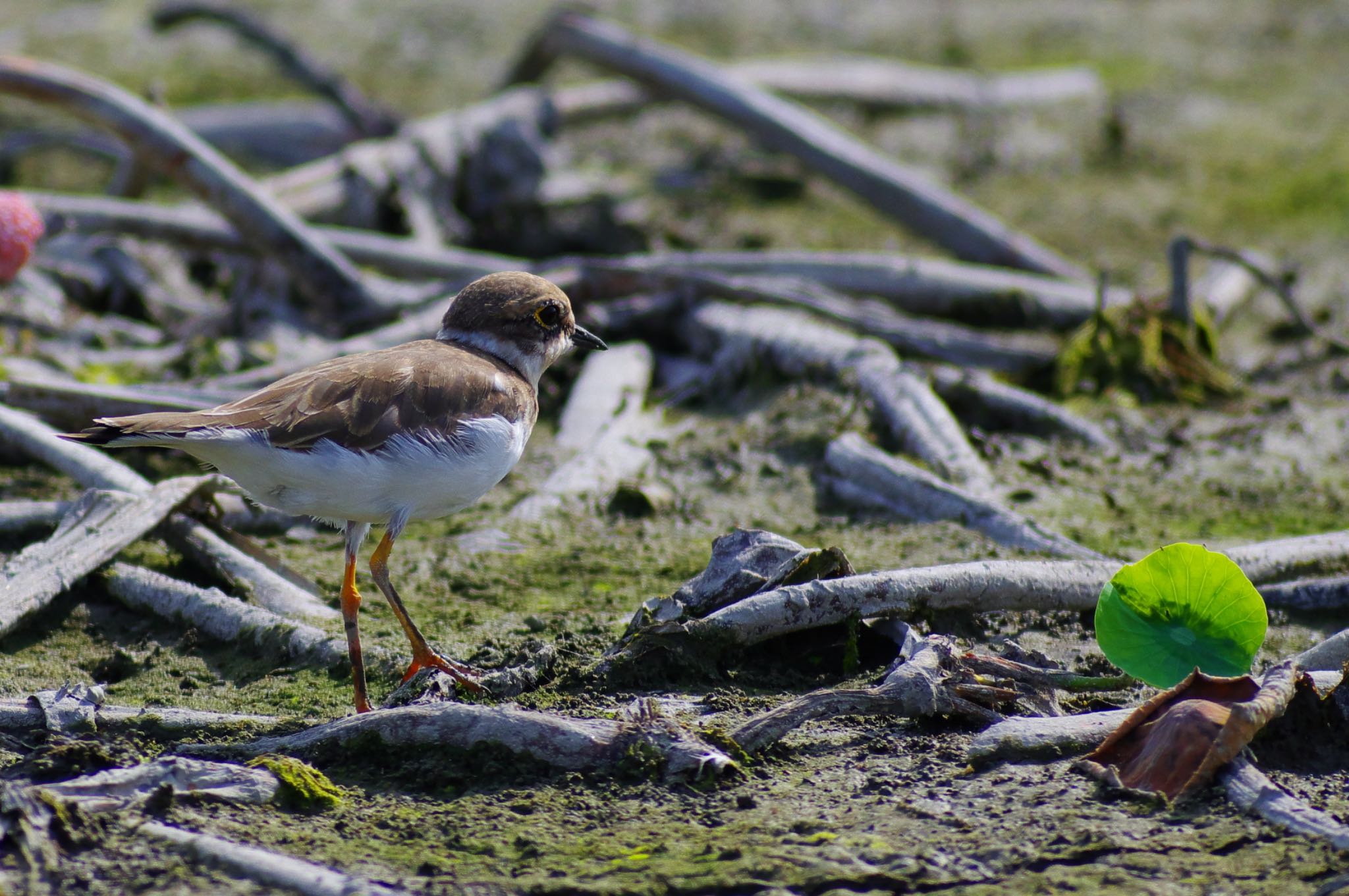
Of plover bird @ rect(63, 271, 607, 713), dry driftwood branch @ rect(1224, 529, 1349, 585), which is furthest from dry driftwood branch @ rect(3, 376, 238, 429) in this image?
dry driftwood branch @ rect(1224, 529, 1349, 585)

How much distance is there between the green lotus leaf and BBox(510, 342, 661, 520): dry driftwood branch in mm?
2891

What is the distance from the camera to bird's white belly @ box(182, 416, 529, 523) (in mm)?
4516

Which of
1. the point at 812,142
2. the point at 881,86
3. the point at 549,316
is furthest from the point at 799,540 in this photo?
the point at 881,86

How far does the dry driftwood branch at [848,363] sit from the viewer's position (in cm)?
655

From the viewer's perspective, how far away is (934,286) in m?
8.50

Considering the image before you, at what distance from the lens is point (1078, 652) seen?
4.94m

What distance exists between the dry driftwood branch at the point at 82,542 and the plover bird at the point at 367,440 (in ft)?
2.23

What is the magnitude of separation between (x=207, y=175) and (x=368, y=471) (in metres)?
4.09

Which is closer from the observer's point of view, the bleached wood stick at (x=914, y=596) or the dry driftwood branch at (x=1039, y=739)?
the dry driftwood branch at (x=1039, y=739)

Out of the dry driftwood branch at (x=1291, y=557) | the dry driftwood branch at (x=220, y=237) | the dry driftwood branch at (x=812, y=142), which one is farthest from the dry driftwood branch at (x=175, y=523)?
the dry driftwood branch at (x=812, y=142)

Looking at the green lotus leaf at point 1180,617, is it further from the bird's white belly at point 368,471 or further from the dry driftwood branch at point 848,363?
the bird's white belly at point 368,471

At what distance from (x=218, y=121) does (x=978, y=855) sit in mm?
9826

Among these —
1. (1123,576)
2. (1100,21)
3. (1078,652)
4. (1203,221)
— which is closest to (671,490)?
(1078,652)

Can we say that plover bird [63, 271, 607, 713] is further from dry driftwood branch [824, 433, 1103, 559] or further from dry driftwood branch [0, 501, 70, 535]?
dry driftwood branch [824, 433, 1103, 559]
